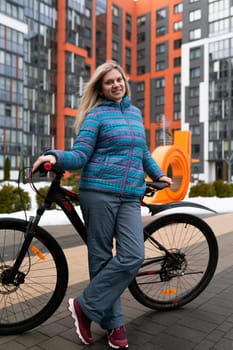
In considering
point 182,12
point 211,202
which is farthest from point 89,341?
point 182,12

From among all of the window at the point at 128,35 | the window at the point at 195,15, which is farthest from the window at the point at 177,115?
the window at the point at 128,35

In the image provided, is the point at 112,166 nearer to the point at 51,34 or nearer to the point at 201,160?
the point at 51,34

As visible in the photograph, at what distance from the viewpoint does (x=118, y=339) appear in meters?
2.72

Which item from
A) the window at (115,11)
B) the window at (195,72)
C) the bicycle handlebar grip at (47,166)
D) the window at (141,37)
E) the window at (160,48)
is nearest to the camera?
the bicycle handlebar grip at (47,166)

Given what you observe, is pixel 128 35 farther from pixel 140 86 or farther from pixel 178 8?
pixel 178 8

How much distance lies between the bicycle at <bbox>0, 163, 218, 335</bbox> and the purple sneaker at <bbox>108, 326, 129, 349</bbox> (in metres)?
0.50

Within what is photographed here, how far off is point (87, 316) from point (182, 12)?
66833mm

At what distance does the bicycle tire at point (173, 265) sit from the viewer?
3.29 m

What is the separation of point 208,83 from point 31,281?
6108cm

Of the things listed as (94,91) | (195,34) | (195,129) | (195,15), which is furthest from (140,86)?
(94,91)

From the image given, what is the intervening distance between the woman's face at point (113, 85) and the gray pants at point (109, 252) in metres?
0.74

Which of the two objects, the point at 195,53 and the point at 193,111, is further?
the point at 193,111

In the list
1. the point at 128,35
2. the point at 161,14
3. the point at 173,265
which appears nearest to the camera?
the point at 173,265

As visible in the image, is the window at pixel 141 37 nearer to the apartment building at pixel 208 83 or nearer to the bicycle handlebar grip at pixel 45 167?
the apartment building at pixel 208 83
